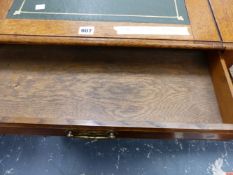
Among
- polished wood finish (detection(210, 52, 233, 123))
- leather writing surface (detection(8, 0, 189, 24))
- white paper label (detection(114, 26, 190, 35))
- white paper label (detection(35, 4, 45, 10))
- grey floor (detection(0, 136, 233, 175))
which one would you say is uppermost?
white paper label (detection(35, 4, 45, 10))

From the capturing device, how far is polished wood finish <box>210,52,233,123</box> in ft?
1.90

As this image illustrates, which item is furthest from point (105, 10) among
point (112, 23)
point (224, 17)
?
point (224, 17)

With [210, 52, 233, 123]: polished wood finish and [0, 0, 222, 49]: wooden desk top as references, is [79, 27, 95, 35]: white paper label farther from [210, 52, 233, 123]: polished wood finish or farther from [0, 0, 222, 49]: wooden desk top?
[210, 52, 233, 123]: polished wood finish

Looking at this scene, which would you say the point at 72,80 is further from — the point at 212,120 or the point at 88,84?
the point at 212,120

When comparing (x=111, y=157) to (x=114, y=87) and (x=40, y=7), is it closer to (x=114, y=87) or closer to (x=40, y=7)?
(x=114, y=87)

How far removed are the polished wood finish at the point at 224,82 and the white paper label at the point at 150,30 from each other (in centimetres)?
12

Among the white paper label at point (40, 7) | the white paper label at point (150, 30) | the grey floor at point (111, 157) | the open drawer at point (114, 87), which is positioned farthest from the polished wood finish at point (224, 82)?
the white paper label at point (40, 7)

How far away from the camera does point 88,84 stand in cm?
70

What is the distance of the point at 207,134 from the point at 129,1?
44cm

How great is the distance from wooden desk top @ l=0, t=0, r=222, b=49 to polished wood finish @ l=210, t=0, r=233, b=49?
0.02 m

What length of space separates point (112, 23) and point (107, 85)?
0.18m

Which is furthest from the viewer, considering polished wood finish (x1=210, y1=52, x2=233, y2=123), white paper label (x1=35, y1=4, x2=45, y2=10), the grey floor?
the grey floor

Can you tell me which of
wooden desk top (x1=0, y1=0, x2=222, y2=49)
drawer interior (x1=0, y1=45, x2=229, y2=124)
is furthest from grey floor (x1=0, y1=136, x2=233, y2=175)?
wooden desk top (x1=0, y1=0, x2=222, y2=49)

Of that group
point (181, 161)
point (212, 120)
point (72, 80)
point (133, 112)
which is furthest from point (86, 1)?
point (181, 161)
